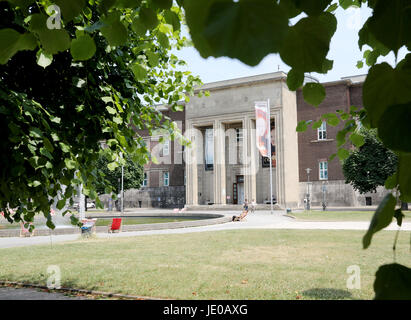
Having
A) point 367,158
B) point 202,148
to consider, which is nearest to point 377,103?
point 367,158

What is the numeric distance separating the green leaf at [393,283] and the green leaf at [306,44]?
417mm

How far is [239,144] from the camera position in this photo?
153 feet

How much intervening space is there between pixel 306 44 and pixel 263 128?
3614 centimetres

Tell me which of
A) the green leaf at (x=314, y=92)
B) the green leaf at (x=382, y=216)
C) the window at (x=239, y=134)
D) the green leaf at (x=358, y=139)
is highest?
the window at (x=239, y=134)

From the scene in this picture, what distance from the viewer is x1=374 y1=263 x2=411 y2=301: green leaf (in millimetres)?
560

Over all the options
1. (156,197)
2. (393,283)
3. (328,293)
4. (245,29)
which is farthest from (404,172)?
(156,197)

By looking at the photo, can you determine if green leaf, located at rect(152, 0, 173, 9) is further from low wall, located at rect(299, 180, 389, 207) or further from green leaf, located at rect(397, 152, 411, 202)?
low wall, located at rect(299, 180, 389, 207)

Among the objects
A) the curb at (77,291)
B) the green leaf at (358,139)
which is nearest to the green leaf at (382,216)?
the green leaf at (358,139)

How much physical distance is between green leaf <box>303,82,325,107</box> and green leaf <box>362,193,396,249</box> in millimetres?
866

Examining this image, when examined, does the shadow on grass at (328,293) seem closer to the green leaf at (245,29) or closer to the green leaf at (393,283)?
the green leaf at (393,283)

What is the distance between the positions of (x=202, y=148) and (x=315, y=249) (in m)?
36.2

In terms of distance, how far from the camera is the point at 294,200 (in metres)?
42.9

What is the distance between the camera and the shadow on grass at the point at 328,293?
20.6 feet

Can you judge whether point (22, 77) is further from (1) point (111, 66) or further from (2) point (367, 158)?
(2) point (367, 158)
